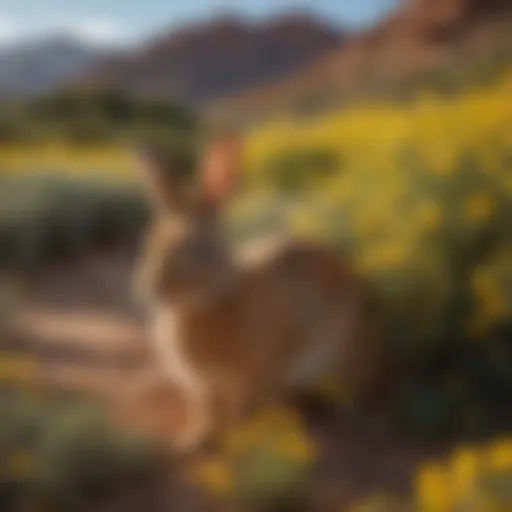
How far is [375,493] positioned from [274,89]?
50 cm

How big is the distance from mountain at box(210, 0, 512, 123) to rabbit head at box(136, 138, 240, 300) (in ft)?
0.38

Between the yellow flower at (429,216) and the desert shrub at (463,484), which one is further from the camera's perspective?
the yellow flower at (429,216)

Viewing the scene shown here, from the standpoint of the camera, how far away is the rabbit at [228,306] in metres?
1.01

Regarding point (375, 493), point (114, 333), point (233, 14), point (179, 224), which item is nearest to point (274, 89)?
point (233, 14)

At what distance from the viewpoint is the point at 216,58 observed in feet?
3.44

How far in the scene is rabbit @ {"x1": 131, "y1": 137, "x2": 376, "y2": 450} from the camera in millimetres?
1006

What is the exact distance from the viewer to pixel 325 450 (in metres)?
1.04

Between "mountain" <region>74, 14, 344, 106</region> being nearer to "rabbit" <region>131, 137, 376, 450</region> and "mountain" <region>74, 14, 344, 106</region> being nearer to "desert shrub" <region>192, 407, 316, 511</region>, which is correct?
"rabbit" <region>131, 137, 376, 450</region>

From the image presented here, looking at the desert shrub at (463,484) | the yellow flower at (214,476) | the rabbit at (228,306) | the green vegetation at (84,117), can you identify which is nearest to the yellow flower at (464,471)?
the desert shrub at (463,484)

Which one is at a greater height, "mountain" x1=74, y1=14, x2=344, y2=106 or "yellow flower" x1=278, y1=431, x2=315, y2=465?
"mountain" x1=74, y1=14, x2=344, y2=106

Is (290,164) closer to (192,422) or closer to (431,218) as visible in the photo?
(431,218)

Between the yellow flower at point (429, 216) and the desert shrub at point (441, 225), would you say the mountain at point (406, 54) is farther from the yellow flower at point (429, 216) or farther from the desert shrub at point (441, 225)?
the yellow flower at point (429, 216)

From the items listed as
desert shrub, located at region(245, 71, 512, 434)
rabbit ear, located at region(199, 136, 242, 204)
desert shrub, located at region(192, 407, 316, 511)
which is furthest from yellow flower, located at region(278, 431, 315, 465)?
rabbit ear, located at region(199, 136, 242, 204)

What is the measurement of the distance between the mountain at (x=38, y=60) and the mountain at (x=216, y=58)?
0.02m
